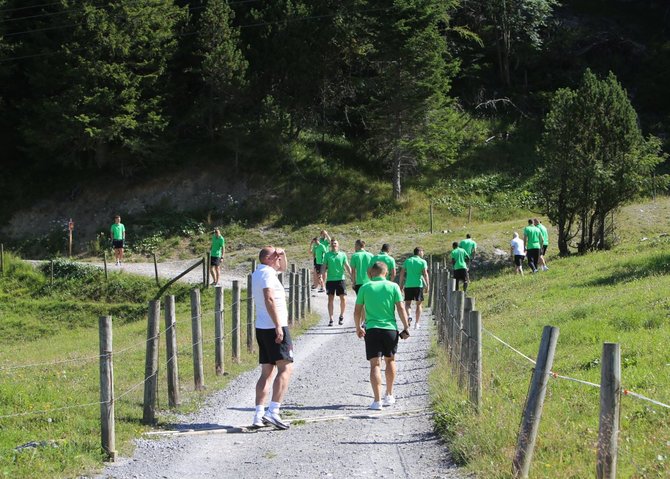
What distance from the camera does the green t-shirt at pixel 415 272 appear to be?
58.0ft

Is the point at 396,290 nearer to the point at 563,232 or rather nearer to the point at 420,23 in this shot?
the point at 563,232

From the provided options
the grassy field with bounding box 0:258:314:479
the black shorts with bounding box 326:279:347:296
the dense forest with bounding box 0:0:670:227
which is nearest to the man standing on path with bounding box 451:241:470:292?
the grassy field with bounding box 0:258:314:479

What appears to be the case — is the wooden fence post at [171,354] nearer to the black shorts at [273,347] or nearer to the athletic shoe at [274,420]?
the black shorts at [273,347]

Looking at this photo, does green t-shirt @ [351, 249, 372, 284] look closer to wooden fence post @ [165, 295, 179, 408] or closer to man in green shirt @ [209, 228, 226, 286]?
wooden fence post @ [165, 295, 179, 408]

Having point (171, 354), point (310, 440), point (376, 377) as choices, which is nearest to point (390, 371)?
point (376, 377)

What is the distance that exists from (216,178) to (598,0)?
3251 centimetres

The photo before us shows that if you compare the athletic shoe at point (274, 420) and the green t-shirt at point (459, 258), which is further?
the green t-shirt at point (459, 258)

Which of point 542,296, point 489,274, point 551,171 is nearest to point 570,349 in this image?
point 542,296

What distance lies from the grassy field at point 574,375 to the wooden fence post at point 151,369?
325 centimetres

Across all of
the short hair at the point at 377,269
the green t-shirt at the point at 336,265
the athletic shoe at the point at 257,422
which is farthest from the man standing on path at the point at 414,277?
the athletic shoe at the point at 257,422

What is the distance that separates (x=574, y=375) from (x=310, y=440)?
11.8ft

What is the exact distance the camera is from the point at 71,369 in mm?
14477

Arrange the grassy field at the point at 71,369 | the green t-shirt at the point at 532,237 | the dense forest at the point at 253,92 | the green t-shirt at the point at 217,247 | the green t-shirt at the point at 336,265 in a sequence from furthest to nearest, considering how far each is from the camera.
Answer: the dense forest at the point at 253,92 → the green t-shirt at the point at 217,247 → the green t-shirt at the point at 532,237 → the green t-shirt at the point at 336,265 → the grassy field at the point at 71,369

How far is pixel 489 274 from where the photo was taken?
31219 millimetres
